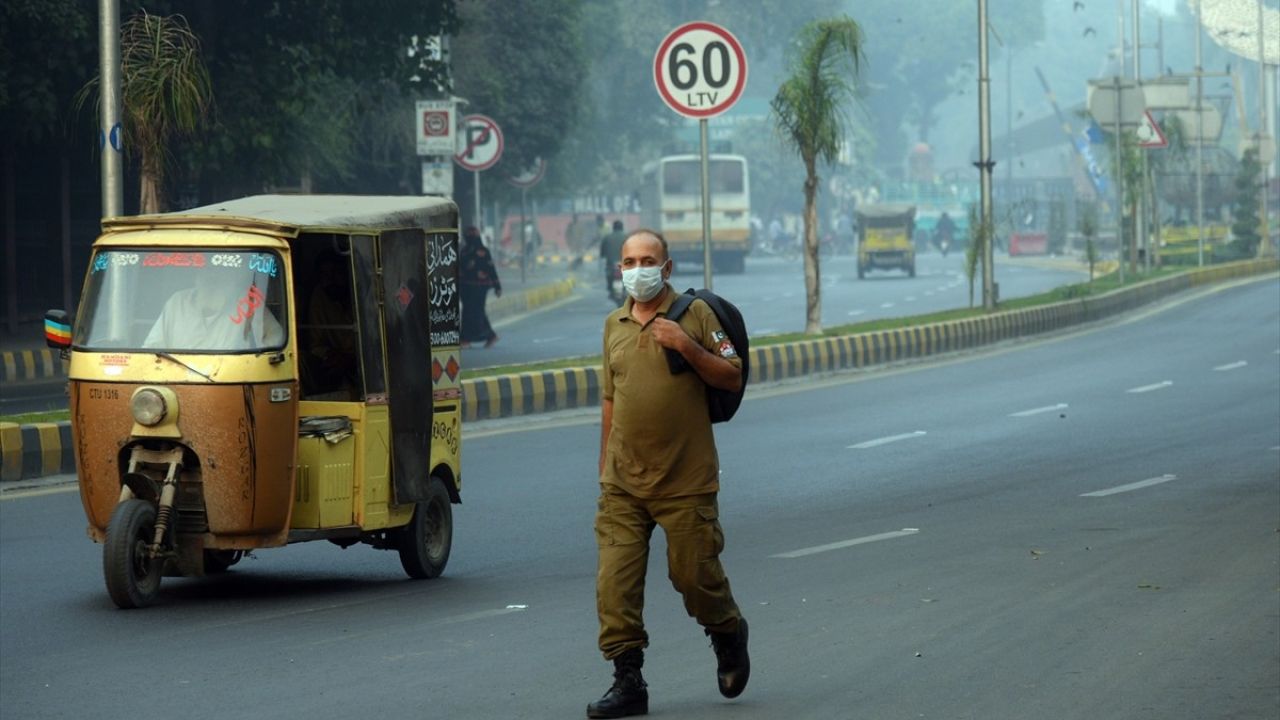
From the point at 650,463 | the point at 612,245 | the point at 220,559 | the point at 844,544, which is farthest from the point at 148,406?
the point at 612,245

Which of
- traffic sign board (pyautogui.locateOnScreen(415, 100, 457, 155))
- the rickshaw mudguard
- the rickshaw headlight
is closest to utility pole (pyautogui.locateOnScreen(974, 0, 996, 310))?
traffic sign board (pyautogui.locateOnScreen(415, 100, 457, 155))

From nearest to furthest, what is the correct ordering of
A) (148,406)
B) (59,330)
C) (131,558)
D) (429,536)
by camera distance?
1. (131,558)
2. (148,406)
3. (59,330)
4. (429,536)

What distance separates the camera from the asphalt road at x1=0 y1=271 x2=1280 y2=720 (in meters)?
7.73

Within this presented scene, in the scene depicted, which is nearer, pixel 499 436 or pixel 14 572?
pixel 14 572

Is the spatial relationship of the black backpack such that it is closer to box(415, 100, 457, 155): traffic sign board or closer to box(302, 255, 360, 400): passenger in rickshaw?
box(302, 255, 360, 400): passenger in rickshaw

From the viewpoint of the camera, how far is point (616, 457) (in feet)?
23.8

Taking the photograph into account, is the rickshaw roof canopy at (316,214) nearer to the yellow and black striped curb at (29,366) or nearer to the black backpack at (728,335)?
the black backpack at (728,335)

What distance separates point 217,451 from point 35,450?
20.3 feet

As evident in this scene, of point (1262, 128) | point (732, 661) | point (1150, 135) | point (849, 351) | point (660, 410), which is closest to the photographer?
point (660, 410)

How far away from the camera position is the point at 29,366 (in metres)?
26.9

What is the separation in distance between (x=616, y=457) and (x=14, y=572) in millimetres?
4895

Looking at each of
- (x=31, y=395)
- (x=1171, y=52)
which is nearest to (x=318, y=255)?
(x=31, y=395)

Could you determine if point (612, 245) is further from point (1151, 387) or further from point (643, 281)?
point (643, 281)

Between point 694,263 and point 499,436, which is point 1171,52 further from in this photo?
point 499,436
